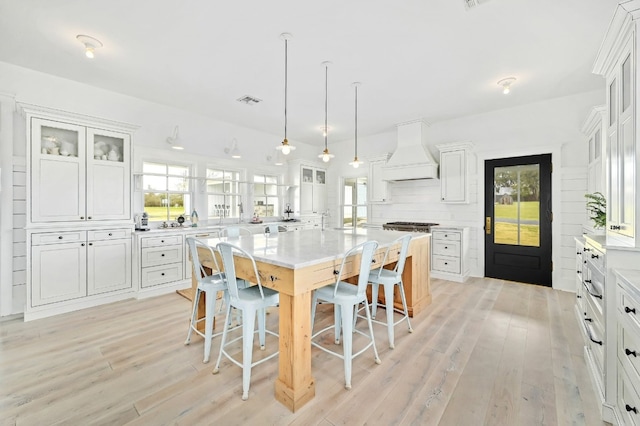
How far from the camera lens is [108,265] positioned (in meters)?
3.64

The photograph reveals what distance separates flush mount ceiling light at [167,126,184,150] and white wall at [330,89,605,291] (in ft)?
13.1

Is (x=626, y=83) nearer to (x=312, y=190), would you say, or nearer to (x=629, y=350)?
(x=629, y=350)

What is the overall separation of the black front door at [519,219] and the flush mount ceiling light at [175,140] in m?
5.13

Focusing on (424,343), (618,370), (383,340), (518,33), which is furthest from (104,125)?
(618,370)

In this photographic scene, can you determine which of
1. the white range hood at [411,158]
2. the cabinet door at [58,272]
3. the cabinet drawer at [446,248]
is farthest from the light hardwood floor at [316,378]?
the white range hood at [411,158]

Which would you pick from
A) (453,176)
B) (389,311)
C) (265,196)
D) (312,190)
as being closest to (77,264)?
(265,196)

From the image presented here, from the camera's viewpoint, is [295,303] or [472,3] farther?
[472,3]

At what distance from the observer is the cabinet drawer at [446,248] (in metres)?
4.72

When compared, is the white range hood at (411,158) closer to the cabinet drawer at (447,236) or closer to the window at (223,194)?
the cabinet drawer at (447,236)

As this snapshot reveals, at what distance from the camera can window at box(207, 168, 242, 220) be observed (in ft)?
17.0

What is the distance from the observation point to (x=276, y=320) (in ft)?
10.3

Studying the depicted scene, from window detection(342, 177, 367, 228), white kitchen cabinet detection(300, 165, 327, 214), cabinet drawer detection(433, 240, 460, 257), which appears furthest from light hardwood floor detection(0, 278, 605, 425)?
A: window detection(342, 177, 367, 228)

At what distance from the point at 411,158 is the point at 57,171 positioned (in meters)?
5.20

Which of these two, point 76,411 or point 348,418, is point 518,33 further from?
point 76,411
